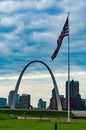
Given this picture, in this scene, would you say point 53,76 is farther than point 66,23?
Yes

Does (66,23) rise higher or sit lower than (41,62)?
lower

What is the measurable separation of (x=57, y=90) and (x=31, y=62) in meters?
11.9

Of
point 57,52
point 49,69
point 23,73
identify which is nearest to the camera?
point 57,52

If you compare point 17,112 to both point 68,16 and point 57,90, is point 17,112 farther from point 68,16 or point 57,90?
point 68,16

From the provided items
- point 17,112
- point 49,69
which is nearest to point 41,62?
point 49,69

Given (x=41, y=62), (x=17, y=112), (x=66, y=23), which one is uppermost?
(x=41, y=62)

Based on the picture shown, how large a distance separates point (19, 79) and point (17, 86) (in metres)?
2.53

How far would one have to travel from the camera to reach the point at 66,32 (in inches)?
1993

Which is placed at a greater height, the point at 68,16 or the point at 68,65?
the point at 68,16

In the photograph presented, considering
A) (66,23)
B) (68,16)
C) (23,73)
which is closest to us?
(66,23)

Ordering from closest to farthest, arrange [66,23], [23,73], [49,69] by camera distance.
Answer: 1. [66,23]
2. [49,69]
3. [23,73]

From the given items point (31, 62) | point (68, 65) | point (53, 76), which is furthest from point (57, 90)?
point (68, 65)

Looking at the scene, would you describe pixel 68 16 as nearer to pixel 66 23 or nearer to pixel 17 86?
pixel 66 23

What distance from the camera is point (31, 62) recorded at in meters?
113
